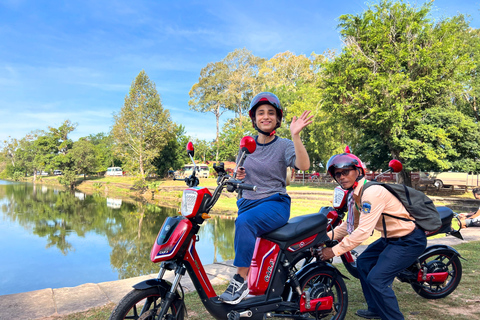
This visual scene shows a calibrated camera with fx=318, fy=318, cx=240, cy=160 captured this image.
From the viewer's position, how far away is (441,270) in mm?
3467

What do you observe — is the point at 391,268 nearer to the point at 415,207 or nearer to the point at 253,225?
the point at 415,207

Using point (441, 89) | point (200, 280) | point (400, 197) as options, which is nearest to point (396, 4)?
point (441, 89)

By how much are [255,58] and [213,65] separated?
5.51 m

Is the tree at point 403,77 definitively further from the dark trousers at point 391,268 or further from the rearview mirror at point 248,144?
Answer: the rearview mirror at point 248,144

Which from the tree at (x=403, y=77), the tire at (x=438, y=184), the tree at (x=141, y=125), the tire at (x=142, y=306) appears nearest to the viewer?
the tire at (x=142, y=306)

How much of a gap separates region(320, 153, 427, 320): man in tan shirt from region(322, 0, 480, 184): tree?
1651 centimetres

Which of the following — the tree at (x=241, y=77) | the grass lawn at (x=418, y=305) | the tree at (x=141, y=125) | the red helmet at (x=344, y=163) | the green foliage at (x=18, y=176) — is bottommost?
the green foliage at (x=18, y=176)

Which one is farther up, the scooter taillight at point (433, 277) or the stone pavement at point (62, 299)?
the scooter taillight at point (433, 277)

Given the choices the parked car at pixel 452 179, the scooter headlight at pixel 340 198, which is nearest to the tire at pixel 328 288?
the scooter headlight at pixel 340 198

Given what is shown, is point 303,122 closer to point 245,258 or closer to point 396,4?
point 245,258

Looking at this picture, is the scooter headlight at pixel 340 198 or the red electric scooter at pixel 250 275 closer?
the red electric scooter at pixel 250 275

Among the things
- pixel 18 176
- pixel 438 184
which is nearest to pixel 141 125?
pixel 438 184

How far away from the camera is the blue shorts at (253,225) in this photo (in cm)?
243

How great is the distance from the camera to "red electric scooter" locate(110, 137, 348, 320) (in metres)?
2.14
